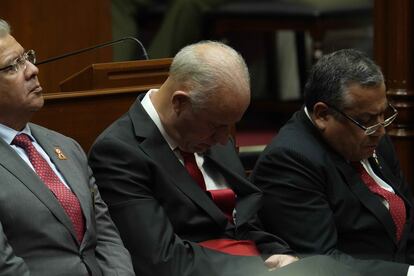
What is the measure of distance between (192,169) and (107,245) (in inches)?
10.8

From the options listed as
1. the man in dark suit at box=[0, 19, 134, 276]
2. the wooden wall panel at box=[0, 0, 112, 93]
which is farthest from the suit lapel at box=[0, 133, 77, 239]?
the wooden wall panel at box=[0, 0, 112, 93]

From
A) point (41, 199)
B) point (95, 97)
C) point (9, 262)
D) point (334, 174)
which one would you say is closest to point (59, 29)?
point (95, 97)

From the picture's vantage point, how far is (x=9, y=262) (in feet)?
5.74

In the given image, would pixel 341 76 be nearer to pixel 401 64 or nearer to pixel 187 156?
pixel 187 156

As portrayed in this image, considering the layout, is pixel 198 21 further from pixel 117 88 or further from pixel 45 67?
pixel 117 88

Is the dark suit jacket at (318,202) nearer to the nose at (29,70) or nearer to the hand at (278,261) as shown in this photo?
the hand at (278,261)

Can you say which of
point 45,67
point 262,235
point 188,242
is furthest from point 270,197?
point 45,67

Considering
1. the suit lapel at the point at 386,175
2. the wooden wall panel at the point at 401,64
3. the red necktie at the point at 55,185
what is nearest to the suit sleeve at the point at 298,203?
the suit lapel at the point at 386,175

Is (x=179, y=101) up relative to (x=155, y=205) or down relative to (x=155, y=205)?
up

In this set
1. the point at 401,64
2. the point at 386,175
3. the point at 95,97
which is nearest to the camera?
the point at 95,97

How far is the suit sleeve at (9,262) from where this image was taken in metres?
1.74

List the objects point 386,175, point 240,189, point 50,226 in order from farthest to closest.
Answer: point 386,175
point 240,189
point 50,226

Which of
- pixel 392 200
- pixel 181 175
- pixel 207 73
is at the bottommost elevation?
pixel 392 200

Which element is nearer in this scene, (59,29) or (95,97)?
(95,97)
